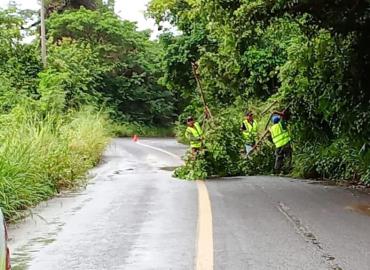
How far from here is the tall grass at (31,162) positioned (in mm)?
10336

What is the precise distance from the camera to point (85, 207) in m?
10.9

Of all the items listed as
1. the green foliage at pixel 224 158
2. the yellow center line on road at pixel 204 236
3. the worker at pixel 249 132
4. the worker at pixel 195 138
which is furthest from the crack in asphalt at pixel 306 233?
the worker at pixel 249 132

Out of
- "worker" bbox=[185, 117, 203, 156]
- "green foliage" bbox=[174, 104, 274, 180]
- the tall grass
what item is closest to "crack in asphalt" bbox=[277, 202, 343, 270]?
the tall grass

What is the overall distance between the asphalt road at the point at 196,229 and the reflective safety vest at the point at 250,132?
5.26m

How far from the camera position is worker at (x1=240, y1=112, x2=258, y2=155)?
61.2 feet

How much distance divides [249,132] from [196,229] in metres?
11.3

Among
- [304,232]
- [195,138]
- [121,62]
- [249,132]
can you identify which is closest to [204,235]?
[304,232]

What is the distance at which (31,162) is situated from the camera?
1189cm

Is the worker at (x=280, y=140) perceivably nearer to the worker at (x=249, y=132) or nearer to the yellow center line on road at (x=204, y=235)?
the worker at (x=249, y=132)

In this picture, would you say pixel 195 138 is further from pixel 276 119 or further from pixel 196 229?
pixel 196 229

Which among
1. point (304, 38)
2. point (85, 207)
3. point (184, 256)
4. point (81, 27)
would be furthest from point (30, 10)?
point (184, 256)

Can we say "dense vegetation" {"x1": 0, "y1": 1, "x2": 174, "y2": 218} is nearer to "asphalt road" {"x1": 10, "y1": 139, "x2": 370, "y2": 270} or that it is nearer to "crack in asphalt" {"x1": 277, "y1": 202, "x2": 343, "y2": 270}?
"asphalt road" {"x1": 10, "y1": 139, "x2": 370, "y2": 270}

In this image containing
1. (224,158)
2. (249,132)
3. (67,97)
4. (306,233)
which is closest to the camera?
(306,233)

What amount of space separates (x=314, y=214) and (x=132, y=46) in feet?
159
